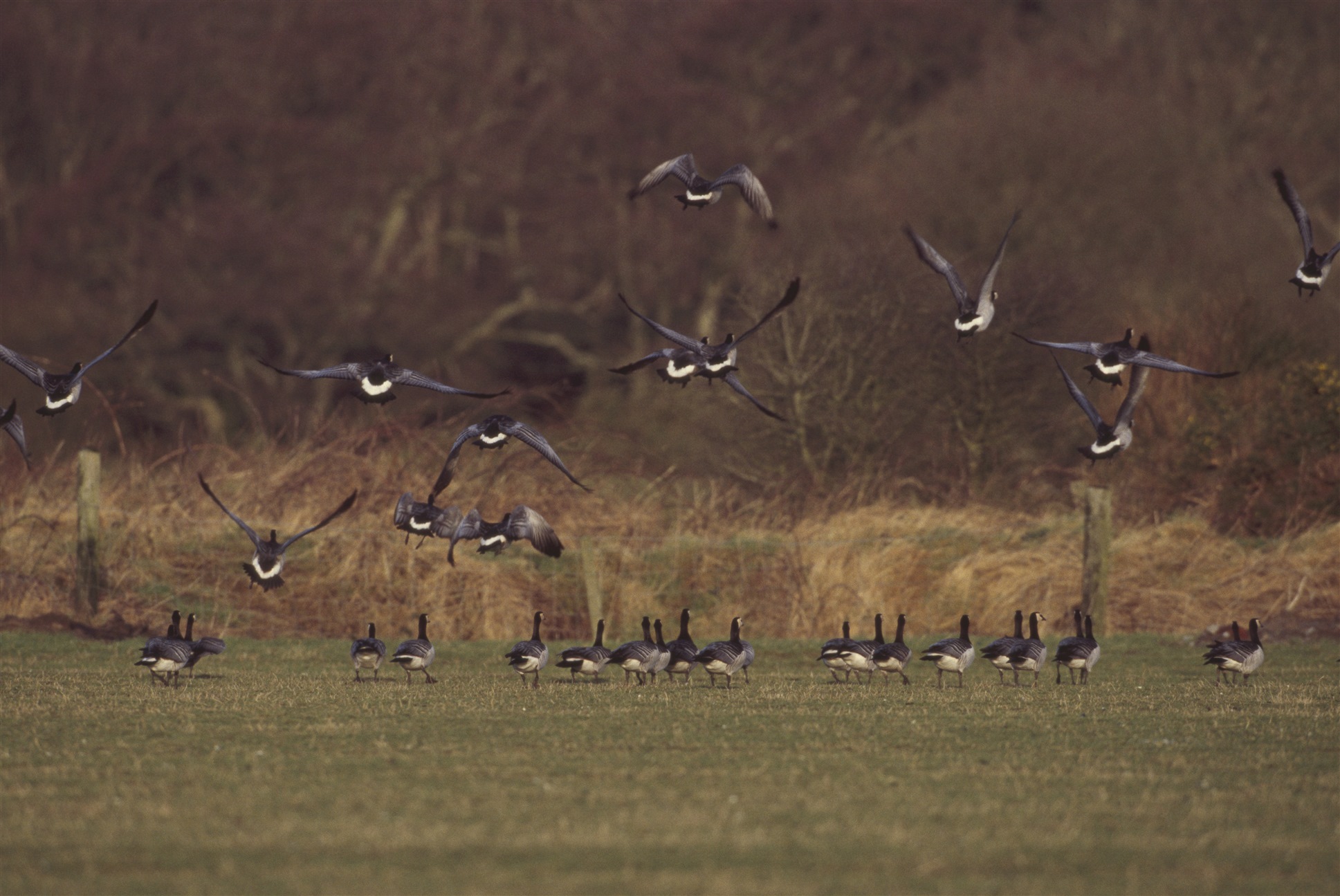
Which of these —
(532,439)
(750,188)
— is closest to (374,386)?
(532,439)

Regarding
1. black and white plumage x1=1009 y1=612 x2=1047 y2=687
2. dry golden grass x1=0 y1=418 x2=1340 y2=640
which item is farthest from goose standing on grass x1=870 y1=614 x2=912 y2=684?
dry golden grass x1=0 y1=418 x2=1340 y2=640

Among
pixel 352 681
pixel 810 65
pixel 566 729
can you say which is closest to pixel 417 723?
pixel 566 729

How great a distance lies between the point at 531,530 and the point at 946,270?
13.8 feet

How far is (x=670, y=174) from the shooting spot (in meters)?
16.2

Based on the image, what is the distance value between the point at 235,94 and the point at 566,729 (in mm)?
44049

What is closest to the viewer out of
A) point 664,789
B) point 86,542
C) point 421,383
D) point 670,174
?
point 664,789

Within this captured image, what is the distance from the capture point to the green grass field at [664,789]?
736 cm

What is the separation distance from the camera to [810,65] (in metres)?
56.6

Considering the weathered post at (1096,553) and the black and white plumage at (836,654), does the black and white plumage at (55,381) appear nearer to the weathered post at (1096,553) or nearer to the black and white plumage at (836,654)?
the black and white plumage at (836,654)

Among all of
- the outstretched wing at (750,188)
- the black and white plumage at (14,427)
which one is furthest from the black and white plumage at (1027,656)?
the black and white plumage at (14,427)

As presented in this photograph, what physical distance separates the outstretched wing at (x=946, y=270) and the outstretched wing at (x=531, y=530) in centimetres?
396

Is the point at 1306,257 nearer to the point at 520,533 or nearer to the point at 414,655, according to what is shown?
the point at 520,533

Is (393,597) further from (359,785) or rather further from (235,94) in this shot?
(235,94)

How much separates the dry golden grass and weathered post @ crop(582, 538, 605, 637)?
0.09 feet
